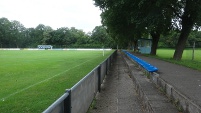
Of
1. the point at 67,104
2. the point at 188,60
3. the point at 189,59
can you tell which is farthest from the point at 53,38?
the point at 67,104

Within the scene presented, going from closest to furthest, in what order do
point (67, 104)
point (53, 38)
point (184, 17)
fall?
point (67, 104)
point (184, 17)
point (53, 38)

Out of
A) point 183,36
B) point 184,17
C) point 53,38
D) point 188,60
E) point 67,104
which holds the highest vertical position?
point 184,17

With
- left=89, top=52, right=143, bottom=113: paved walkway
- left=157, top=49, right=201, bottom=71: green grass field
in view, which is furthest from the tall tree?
left=89, top=52, right=143, bottom=113: paved walkway

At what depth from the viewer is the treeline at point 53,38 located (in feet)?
399

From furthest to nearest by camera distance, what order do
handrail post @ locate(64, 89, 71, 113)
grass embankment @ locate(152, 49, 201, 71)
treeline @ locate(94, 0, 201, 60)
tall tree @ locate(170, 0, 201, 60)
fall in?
tall tree @ locate(170, 0, 201, 60)
treeline @ locate(94, 0, 201, 60)
grass embankment @ locate(152, 49, 201, 71)
handrail post @ locate(64, 89, 71, 113)

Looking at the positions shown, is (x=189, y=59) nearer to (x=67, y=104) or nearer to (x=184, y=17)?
(x=184, y=17)

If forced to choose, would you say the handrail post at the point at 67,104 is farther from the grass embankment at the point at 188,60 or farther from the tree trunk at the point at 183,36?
the tree trunk at the point at 183,36

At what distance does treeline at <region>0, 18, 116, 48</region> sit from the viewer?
121750 millimetres

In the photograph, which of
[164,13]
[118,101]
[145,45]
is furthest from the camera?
[145,45]

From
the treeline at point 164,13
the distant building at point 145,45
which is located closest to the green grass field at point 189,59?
the treeline at point 164,13

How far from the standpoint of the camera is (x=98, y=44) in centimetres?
12125

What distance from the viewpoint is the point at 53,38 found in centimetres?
12850

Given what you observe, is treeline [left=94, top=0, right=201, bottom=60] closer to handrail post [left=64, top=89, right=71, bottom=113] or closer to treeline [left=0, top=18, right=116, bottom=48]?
handrail post [left=64, top=89, right=71, bottom=113]

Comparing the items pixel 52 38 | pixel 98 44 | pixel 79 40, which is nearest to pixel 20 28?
pixel 52 38
